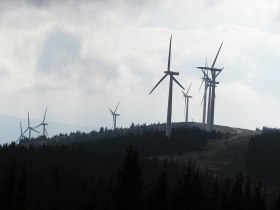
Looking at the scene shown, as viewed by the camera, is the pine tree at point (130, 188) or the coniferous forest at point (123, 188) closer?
the pine tree at point (130, 188)

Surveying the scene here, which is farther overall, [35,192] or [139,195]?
[35,192]

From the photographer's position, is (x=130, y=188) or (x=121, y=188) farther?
(x=121, y=188)

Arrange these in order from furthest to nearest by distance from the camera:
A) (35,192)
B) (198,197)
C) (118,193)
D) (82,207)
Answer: (35,192) → (82,207) → (198,197) → (118,193)

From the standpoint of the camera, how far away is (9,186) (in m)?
87.9

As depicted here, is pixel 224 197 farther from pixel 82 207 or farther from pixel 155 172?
pixel 155 172

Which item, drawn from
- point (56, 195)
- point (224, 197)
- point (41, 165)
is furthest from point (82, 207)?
point (41, 165)

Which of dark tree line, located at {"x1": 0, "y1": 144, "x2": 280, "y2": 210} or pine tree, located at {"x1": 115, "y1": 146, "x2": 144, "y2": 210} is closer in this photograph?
pine tree, located at {"x1": 115, "y1": 146, "x2": 144, "y2": 210}

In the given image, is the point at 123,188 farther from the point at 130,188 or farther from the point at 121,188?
the point at 130,188

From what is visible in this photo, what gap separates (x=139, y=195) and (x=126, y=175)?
8.20ft

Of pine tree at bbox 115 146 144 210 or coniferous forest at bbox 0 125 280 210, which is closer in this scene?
pine tree at bbox 115 146 144 210

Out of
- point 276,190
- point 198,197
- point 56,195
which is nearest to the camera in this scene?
point 198,197

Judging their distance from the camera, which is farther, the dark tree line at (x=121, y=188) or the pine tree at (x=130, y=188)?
the dark tree line at (x=121, y=188)

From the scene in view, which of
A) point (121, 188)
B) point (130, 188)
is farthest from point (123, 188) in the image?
point (130, 188)

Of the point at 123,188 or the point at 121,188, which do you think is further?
the point at 121,188
